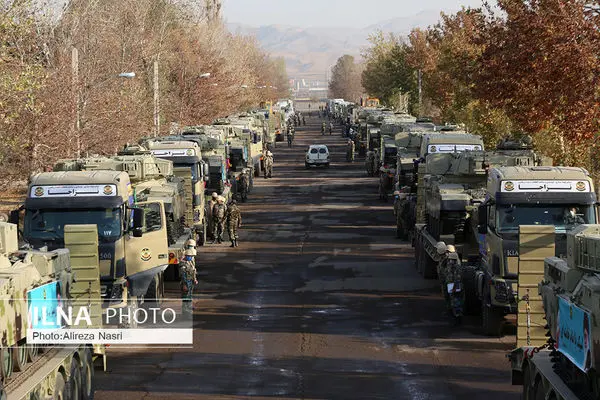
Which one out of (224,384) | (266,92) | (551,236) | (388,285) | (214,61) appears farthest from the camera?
(266,92)

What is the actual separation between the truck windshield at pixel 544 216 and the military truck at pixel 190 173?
1321 centimetres

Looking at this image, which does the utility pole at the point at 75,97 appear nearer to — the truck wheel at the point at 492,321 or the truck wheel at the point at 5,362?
the truck wheel at the point at 492,321

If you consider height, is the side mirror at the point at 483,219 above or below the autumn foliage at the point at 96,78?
below

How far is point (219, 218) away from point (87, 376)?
795 inches

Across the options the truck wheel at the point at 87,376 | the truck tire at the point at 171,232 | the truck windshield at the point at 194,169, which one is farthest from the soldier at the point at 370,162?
the truck wheel at the point at 87,376

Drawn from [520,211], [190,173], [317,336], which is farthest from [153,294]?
[190,173]

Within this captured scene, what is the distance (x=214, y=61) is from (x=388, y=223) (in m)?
49.4

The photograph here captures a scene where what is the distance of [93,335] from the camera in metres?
18.5

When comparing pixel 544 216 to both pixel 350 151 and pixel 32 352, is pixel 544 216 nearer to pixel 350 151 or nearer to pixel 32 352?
pixel 32 352

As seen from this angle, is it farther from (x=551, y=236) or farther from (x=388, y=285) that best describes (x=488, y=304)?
(x=388, y=285)

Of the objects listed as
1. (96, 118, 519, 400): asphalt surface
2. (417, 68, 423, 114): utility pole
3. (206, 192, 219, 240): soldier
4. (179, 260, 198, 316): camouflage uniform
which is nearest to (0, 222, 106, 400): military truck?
(96, 118, 519, 400): asphalt surface

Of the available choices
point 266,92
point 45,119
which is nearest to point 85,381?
point 45,119

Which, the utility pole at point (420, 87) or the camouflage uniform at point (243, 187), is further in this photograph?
the utility pole at point (420, 87)

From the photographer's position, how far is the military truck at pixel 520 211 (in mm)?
22844
